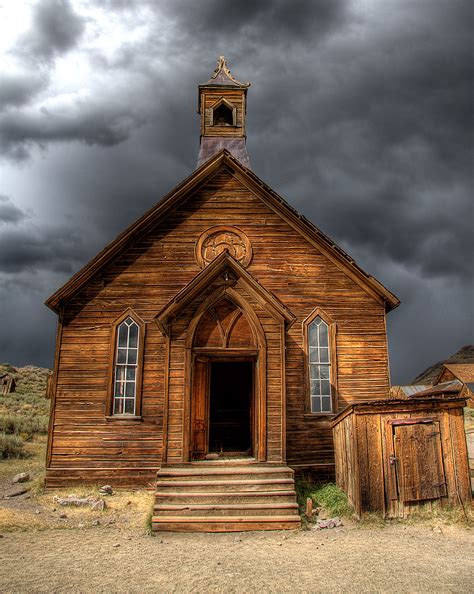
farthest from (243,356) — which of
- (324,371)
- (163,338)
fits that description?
(324,371)

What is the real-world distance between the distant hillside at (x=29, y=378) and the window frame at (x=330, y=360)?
1144 inches

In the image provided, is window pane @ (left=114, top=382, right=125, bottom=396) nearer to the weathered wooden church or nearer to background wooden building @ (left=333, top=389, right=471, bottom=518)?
the weathered wooden church

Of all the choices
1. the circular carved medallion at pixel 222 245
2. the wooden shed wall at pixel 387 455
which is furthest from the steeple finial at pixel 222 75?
the wooden shed wall at pixel 387 455

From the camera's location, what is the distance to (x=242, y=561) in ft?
24.6

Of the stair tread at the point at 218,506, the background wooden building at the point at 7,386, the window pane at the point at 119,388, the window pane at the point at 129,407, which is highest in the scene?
the background wooden building at the point at 7,386

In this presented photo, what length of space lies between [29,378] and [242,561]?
1636 inches

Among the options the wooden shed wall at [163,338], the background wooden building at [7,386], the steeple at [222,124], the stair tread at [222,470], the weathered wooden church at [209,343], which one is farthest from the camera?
the background wooden building at [7,386]

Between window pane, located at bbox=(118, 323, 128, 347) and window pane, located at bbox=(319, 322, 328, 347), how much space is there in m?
5.21

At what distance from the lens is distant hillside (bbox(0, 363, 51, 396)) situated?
38369 millimetres

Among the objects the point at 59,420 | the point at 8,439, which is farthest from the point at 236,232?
the point at 8,439

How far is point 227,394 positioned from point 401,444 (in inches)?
317

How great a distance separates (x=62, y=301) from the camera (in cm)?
1293

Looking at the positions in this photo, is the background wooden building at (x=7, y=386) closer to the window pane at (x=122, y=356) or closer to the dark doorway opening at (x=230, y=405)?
the dark doorway opening at (x=230, y=405)

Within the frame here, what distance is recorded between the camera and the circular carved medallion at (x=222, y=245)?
44.6 ft
